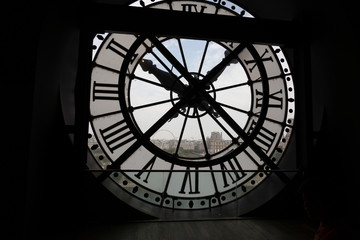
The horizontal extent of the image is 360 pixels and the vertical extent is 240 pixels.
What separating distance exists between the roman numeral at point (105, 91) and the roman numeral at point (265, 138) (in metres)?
1.86

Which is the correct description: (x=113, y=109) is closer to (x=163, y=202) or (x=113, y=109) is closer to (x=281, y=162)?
(x=163, y=202)

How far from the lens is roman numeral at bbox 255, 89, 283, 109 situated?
2953 millimetres

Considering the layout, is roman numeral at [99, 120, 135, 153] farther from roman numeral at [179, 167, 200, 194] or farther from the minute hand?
the minute hand

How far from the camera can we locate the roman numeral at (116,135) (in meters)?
2.70

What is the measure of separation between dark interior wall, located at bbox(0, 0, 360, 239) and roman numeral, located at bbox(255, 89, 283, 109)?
0.40 m

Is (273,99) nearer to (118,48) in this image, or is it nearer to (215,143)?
(215,143)

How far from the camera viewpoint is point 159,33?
2350 mm

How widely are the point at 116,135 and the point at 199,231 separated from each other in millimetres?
1406

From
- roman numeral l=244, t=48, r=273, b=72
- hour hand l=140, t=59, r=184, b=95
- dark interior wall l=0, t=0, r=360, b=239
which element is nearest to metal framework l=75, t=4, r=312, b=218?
dark interior wall l=0, t=0, r=360, b=239

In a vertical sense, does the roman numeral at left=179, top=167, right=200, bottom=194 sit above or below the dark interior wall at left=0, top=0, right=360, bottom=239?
below

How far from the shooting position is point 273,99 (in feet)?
9.76
